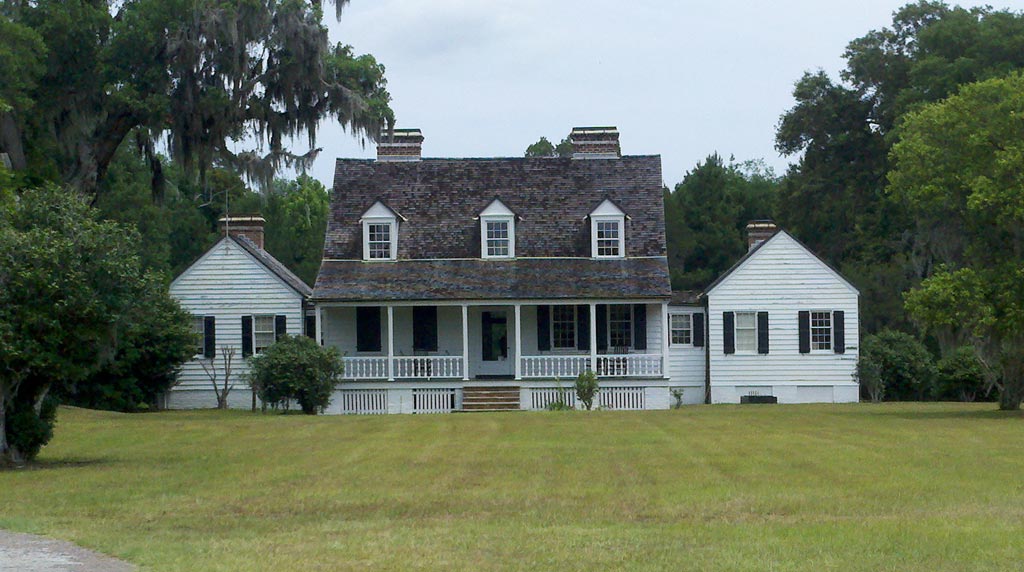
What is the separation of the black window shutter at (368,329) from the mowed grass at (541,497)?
43.7 feet

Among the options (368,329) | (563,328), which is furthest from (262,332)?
(563,328)

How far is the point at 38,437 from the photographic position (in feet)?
68.1

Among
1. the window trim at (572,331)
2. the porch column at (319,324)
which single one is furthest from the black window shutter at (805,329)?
the porch column at (319,324)

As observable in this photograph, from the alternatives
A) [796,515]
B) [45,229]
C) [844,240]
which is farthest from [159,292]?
[844,240]

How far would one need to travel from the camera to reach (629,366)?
3938 cm

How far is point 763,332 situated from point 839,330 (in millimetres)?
2160

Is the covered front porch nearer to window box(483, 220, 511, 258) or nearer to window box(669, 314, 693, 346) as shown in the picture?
window box(483, 220, 511, 258)

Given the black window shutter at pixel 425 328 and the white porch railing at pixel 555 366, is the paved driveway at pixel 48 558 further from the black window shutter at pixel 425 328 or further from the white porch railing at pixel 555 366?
the black window shutter at pixel 425 328

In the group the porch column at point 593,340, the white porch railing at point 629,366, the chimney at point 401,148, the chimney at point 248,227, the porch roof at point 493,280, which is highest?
the chimney at point 401,148

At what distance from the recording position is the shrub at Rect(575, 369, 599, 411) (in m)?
37.5

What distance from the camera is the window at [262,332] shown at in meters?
41.7

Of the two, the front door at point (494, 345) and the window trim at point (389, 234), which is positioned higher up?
the window trim at point (389, 234)

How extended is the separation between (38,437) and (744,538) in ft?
39.2

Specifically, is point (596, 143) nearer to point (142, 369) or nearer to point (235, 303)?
point (235, 303)
